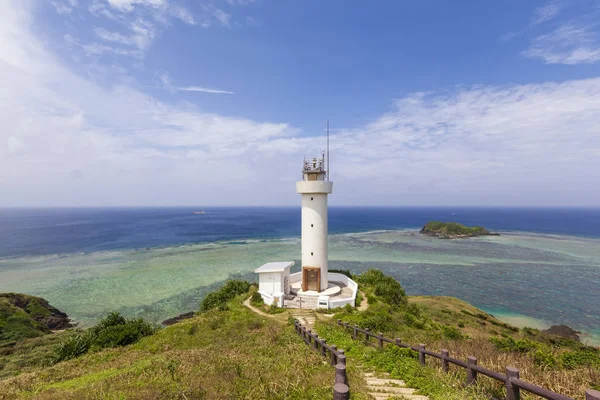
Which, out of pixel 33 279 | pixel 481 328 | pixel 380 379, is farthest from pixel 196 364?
pixel 33 279

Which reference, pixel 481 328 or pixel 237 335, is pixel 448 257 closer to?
pixel 481 328

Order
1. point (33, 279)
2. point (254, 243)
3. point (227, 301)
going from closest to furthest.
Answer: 1. point (227, 301)
2. point (33, 279)
3. point (254, 243)

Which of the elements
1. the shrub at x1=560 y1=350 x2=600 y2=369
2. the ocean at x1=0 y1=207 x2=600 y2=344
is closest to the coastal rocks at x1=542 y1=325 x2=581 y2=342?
the ocean at x1=0 y1=207 x2=600 y2=344

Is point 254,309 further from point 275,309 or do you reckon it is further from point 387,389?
point 387,389

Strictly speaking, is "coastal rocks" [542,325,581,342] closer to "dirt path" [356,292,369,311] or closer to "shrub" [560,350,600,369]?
Answer: "dirt path" [356,292,369,311]

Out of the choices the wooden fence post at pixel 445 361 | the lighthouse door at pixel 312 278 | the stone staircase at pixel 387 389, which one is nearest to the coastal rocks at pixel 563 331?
the lighthouse door at pixel 312 278

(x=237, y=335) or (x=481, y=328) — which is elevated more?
(x=237, y=335)

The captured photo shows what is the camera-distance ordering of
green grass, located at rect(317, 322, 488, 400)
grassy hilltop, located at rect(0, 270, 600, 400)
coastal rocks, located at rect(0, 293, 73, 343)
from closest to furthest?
green grass, located at rect(317, 322, 488, 400)
grassy hilltop, located at rect(0, 270, 600, 400)
coastal rocks, located at rect(0, 293, 73, 343)

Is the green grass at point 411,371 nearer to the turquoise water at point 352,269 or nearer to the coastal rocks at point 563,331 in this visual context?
the turquoise water at point 352,269
